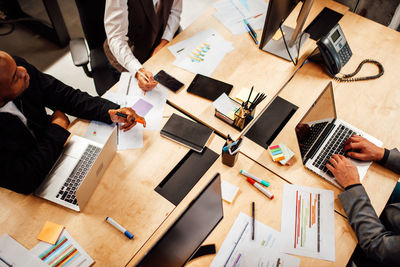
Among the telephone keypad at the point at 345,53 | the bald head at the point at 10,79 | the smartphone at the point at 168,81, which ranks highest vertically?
the telephone keypad at the point at 345,53

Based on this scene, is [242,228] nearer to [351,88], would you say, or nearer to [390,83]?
[351,88]

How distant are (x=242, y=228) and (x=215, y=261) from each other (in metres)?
0.19

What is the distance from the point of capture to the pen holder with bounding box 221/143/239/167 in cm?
136

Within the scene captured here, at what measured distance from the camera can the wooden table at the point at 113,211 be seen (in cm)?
124

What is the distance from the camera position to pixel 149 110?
167cm

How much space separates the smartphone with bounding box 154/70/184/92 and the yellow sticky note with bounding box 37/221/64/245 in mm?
955

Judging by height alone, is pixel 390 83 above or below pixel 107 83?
above

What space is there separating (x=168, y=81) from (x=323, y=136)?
0.95 metres

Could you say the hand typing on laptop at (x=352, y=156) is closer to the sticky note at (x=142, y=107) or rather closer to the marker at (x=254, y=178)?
the marker at (x=254, y=178)

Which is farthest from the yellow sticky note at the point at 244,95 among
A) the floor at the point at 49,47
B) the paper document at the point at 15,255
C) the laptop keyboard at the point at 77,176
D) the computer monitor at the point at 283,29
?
the floor at the point at 49,47

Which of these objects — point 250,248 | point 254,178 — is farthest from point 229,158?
point 250,248

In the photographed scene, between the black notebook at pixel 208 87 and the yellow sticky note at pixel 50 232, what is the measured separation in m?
1.00

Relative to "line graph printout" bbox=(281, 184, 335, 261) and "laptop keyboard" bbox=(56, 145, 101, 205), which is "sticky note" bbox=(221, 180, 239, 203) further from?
"laptop keyboard" bbox=(56, 145, 101, 205)

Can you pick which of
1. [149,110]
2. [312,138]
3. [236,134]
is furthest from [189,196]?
[312,138]
